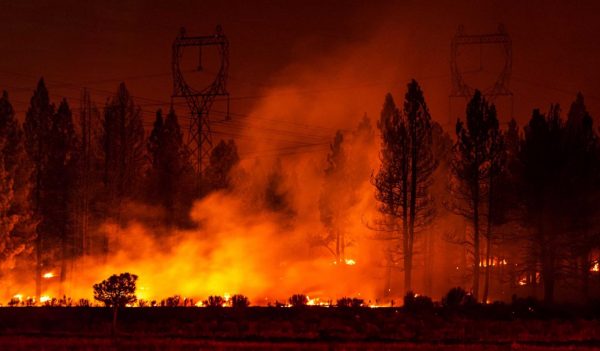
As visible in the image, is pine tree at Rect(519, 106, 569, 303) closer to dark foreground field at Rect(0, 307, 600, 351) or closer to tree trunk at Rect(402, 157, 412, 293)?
tree trunk at Rect(402, 157, 412, 293)

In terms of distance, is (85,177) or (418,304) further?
(85,177)

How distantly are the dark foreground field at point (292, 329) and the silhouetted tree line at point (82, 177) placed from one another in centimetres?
1473

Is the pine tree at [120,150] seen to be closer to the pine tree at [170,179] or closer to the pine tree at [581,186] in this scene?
the pine tree at [170,179]

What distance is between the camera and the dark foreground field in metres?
17.7

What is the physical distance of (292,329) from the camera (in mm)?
20266

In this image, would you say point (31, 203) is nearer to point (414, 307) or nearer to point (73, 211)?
point (73, 211)

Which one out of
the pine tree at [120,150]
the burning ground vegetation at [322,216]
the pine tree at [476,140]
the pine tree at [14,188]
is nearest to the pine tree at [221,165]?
the burning ground vegetation at [322,216]

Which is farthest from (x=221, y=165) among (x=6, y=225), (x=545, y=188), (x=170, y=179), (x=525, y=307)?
(x=525, y=307)

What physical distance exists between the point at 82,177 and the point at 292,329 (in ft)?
78.8

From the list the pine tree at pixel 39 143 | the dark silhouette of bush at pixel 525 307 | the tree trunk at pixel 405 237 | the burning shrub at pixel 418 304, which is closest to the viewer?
the dark silhouette of bush at pixel 525 307

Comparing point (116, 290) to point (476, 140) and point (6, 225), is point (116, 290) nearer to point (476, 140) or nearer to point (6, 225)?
point (6, 225)

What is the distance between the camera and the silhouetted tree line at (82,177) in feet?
115

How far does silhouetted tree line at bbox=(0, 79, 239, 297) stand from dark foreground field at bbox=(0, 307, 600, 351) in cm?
1473

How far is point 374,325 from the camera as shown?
20844mm
